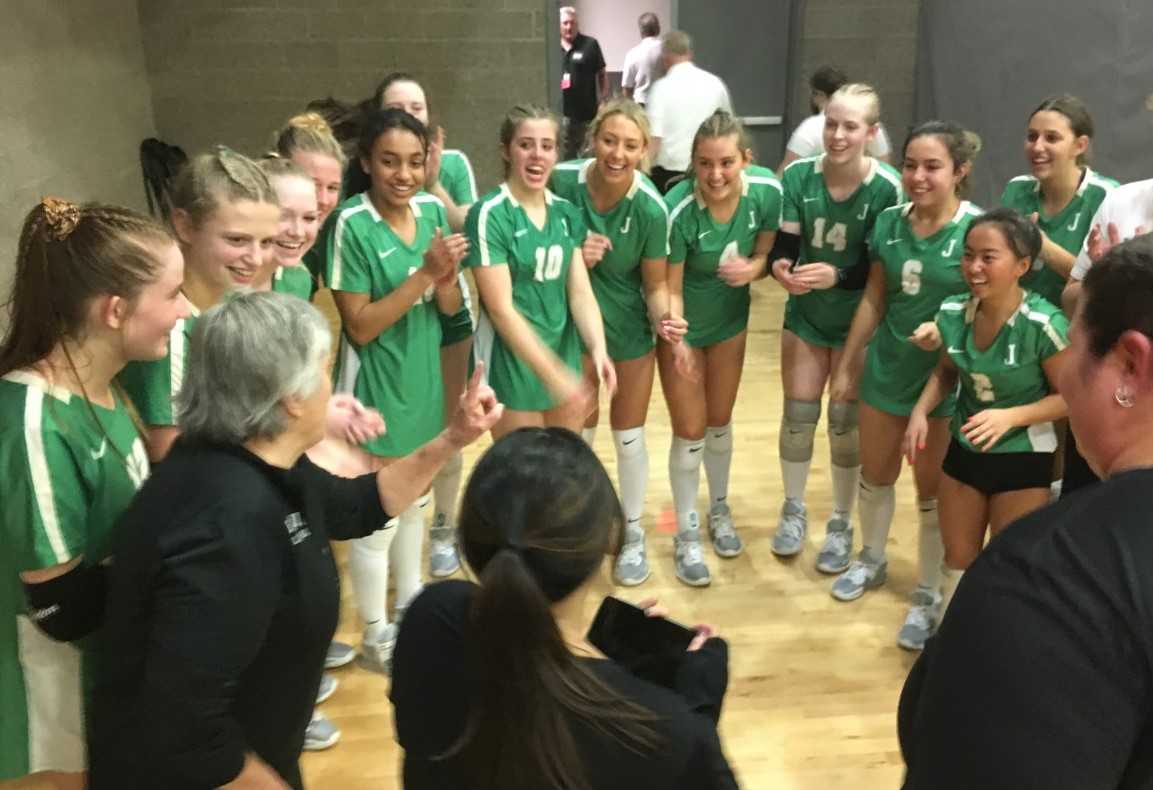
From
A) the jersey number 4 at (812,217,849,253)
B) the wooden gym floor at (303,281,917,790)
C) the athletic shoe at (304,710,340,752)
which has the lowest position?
the wooden gym floor at (303,281,917,790)

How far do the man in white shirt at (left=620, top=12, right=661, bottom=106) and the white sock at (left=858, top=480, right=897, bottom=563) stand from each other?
186 inches

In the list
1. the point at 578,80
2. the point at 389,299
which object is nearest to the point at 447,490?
the point at 389,299

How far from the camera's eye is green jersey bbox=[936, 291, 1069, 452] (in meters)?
2.27

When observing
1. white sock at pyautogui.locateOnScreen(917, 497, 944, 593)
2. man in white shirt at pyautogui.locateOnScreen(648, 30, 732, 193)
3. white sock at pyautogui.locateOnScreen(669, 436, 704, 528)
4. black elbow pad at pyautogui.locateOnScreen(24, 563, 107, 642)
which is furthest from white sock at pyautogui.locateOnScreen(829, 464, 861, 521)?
man in white shirt at pyautogui.locateOnScreen(648, 30, 732, 193)

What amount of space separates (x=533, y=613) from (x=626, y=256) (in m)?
1.99

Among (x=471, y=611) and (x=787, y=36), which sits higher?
(x=787, y=36)

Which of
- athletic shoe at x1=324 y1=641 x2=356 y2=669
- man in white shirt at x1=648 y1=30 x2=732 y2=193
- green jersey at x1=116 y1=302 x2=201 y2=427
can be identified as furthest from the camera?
man in white shirt at x1=648 y1=30 x2=732 y2=193

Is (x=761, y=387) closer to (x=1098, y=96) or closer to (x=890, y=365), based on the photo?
(x=890, y=365)

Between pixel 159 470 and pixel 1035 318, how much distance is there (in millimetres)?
1954

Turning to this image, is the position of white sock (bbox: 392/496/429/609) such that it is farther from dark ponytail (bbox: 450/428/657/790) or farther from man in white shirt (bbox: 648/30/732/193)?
man in white shirt (bbox: 648/30/732/193)

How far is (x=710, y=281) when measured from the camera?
114 inches

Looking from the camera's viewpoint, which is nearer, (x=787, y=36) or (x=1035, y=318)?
(x=1035, y=318)

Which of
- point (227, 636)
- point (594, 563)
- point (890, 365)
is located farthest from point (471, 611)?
point (890, 365)

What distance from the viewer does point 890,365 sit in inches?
106
